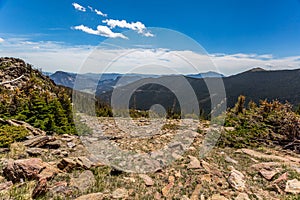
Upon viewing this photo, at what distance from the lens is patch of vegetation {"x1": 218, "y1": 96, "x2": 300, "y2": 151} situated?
9997 mm

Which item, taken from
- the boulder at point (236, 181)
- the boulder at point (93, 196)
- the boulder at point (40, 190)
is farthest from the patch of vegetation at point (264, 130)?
the boulder at point (40, 190)

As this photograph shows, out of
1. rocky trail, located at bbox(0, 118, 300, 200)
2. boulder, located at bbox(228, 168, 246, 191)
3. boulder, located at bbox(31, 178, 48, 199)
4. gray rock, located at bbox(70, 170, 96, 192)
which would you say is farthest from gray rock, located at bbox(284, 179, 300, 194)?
boulder, located at bbox(31, 178, 48, 199)

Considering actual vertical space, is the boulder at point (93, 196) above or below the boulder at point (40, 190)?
below

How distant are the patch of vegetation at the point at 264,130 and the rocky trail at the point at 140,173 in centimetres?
135

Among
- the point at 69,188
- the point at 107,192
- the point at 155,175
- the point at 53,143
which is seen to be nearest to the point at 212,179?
the point at 155,175

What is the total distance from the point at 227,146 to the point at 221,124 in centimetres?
315

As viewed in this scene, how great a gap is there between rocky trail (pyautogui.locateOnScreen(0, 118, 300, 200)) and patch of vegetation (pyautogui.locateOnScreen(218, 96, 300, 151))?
1.35m

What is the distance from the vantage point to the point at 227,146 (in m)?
9.77

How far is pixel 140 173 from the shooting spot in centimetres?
597

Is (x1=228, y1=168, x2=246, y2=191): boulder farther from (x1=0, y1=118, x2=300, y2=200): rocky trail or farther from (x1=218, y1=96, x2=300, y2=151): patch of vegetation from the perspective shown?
(x1=218, y1=96, x2=300, y2=151): patch of vegetation

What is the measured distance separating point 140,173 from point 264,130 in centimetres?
771

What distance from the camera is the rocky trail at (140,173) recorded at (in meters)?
4.79

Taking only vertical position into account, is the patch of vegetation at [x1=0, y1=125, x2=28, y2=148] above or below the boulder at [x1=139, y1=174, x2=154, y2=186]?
above

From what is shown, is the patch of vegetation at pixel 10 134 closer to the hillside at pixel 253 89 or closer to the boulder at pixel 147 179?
the boulder at pixel 147 179
